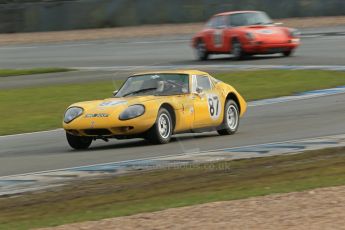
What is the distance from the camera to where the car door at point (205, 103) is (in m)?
12.7

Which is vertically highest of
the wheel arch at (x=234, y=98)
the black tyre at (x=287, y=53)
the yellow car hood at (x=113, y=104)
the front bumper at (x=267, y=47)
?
Answer: the yellow car hood at (x=113, y=104)

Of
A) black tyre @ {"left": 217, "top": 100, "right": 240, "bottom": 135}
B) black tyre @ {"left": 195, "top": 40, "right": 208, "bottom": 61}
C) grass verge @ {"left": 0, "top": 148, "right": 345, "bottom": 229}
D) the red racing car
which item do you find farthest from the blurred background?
grass verge @ {"left": 0, "top": 148, "right": 345, "bottom": 229}

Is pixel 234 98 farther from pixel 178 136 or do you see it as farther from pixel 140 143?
pixel 140 143

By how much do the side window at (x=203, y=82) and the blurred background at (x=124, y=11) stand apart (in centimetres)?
2716

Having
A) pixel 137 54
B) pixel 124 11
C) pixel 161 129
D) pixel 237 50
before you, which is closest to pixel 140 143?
pixel 161 129

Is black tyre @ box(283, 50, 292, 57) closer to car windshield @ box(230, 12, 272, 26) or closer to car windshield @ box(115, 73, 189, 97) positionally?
car windshield @ box(230, 12, 272, 26)

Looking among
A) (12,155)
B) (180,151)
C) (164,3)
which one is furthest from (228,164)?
(164,3)

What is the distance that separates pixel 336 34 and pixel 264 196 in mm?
26493

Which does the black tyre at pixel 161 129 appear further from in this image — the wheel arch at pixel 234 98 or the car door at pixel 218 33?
the car door at pixel 218 33

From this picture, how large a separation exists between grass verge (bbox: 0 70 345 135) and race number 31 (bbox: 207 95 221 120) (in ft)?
10.7

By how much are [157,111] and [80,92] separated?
8.74 metres

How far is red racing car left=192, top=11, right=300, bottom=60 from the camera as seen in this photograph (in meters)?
26.0

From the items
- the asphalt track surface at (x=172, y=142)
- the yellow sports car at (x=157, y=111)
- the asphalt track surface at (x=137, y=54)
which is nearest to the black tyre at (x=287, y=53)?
the asphalt track surface at (x=137, y=54)

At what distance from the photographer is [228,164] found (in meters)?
10.2
